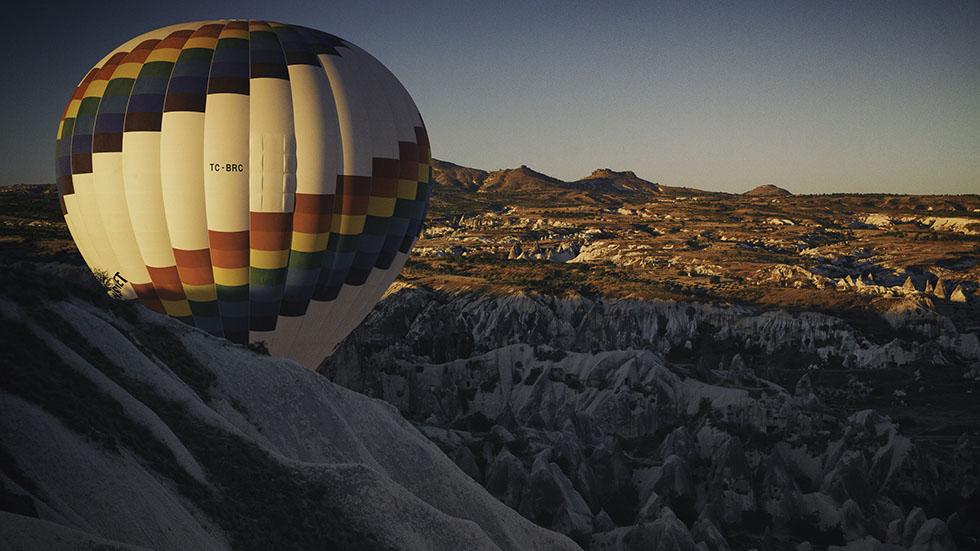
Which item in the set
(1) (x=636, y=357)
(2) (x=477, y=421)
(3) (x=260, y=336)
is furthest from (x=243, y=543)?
(1) (x=636, y=357)

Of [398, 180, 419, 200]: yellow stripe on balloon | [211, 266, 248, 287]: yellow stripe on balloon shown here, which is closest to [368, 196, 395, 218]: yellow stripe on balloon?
[398, 180, 419, 200]: yellow stripe on balloon

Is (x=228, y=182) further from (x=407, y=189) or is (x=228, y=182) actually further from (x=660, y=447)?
(x=660, y=447)

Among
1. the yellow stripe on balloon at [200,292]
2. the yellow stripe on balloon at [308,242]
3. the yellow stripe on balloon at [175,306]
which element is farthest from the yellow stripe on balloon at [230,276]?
the yellow stripe on balloon at [308,242]

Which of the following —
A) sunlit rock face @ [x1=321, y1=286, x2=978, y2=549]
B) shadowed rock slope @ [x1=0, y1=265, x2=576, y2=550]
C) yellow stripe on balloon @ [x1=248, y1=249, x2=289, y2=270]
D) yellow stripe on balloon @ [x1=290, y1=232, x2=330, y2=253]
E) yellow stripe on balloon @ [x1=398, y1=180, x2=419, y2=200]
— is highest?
yellow stripe on balloon @ [x1=398, y1=180, x2=419, y2=200]

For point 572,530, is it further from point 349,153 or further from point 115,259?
point 115,259

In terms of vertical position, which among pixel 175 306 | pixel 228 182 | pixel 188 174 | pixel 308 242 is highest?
pixel 188 174

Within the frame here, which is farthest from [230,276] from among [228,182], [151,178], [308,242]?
[151,178]

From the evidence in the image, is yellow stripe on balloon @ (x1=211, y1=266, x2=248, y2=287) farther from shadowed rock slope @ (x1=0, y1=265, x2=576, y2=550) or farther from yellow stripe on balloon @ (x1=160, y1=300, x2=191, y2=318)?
shadowed rock slope @ (x1=0, y1=265, x2=576, y2=550)
